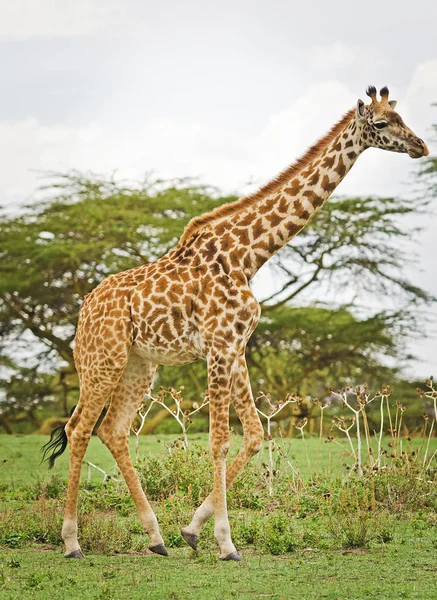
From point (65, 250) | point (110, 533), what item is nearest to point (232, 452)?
point (110, 533)

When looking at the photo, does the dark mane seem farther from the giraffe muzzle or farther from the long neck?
the giraffe muzzle

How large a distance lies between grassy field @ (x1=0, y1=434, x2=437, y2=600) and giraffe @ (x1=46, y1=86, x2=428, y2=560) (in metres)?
0.41

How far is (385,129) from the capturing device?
595 centimetres

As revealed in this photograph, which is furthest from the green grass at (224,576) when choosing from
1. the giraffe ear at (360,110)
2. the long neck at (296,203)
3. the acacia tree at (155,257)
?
the acacia tree at (155,257)

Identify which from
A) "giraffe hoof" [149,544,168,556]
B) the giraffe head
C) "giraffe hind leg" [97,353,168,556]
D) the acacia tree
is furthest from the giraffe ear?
the acacia tree

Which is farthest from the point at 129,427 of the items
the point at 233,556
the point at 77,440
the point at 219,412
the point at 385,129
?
the point at 385,129

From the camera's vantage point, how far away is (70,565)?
573 cm

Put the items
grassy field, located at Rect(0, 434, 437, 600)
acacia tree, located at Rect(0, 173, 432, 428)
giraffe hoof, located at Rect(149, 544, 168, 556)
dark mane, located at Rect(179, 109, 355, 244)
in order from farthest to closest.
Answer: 1. acacia tree, located at Rect(0, 173, 432, 428)
2. dark mane, located at Rect(179, 109, 355, 244)
3. giraffe hoof, located at Rect(149, 544, 168, 556)
4. grassy field, located at Rect(0, 434, 437, 600)

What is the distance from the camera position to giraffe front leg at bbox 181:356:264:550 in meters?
5.83

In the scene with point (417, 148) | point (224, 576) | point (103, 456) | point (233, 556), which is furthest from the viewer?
point (103, 456)

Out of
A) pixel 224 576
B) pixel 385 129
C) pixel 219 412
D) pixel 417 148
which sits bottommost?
pixel 224 576

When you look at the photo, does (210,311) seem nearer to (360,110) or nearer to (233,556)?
(233,556)

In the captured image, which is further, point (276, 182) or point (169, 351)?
point (276, 182)

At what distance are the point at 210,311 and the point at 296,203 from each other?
998mm
